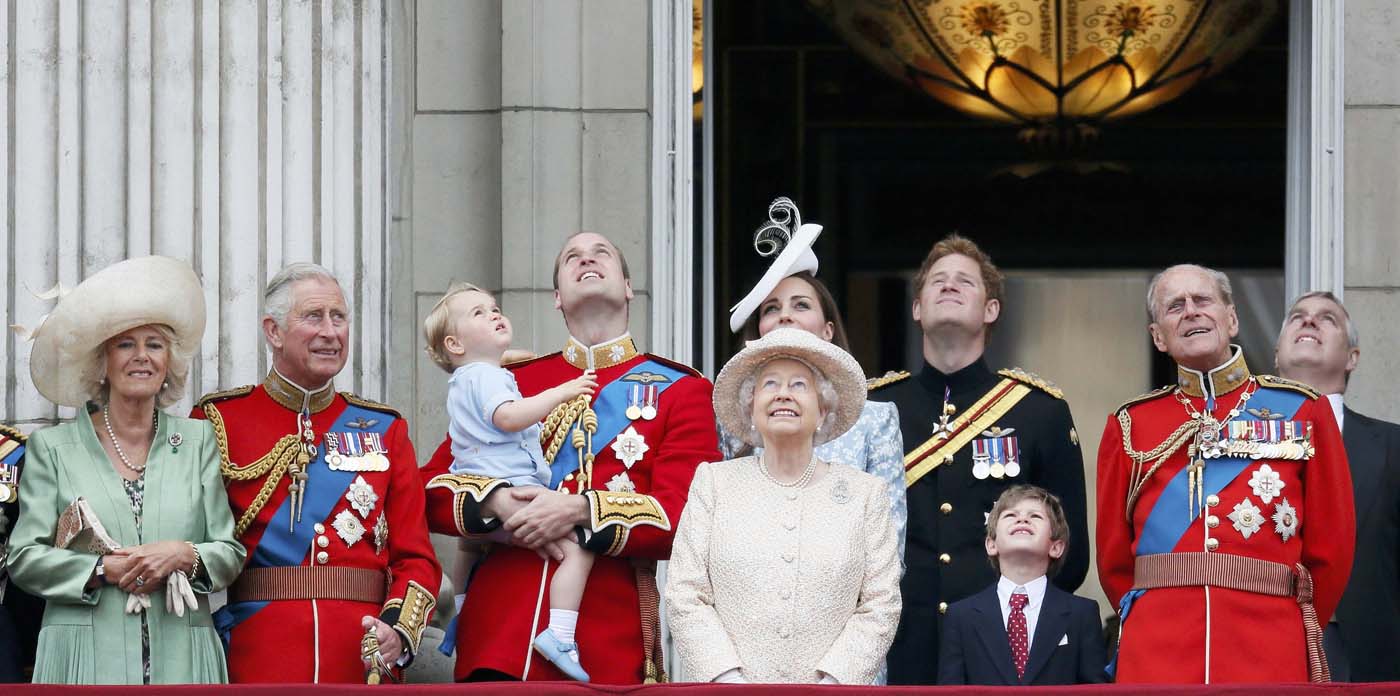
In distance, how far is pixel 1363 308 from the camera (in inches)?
347

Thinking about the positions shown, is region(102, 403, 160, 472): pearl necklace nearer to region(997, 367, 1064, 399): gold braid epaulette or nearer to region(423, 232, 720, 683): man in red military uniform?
region(423, 232, 720, 683): man in red military uniform

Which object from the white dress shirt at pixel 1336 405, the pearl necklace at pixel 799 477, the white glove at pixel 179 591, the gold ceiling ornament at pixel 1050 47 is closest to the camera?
the white glove at pixel 179 591

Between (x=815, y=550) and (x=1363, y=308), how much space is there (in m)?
2.99

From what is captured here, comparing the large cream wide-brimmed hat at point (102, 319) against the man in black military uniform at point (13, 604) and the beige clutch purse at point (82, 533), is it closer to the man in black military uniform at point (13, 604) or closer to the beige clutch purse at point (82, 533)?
the man in black military uniform at point (13, 604)

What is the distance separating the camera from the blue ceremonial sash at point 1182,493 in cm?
693

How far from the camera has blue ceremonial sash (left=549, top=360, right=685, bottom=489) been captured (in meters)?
7.14

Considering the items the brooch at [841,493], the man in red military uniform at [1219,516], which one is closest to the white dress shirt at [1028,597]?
the man in red military uniform at [1219,516]

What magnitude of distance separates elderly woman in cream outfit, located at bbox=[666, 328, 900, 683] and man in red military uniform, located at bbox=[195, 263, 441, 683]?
2.47 ft

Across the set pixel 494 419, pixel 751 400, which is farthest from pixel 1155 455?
pixel 494 419

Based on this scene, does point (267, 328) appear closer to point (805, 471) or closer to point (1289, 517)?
point (805, 471)

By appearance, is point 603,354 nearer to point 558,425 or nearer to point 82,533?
point 558,425

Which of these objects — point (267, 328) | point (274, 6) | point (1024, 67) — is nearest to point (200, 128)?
point (274, 6)

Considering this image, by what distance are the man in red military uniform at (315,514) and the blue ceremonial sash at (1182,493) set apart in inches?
73.2

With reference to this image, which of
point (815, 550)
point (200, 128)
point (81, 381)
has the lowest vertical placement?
point (815, 550)
